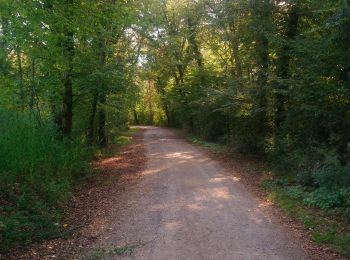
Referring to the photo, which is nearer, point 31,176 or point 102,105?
point 31,176

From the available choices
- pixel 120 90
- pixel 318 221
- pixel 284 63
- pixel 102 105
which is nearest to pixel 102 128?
pixel 102 105

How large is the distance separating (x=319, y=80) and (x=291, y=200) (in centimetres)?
392

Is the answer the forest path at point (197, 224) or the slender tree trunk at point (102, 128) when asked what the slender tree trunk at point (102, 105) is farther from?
the forest path at point (197, 224)

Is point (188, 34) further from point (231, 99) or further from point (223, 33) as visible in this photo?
point (231, 99)

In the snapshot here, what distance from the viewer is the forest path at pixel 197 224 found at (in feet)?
21.0

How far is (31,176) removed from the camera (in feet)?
28.9

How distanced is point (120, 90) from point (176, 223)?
8483mm

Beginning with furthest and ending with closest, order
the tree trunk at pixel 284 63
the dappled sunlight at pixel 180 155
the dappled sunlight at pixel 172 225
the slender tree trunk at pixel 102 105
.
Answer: the dappled sunlight at pixel 180 155
the tree trunk at pixel 284 63
the slender tree trunk at pixel 102 105
the dappled sunlight at pixel 172 225

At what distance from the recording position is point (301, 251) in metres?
6.47

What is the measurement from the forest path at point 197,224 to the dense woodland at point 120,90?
5.39ft

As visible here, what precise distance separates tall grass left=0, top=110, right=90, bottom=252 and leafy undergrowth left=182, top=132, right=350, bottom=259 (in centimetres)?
522

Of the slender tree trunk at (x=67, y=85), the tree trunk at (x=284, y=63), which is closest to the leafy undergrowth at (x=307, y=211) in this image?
the tree trunk at (x=284, y=63)

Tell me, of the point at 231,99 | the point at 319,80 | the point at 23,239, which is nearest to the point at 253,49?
the point at 231,99

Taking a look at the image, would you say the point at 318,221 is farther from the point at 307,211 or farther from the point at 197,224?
the point at 197,224
